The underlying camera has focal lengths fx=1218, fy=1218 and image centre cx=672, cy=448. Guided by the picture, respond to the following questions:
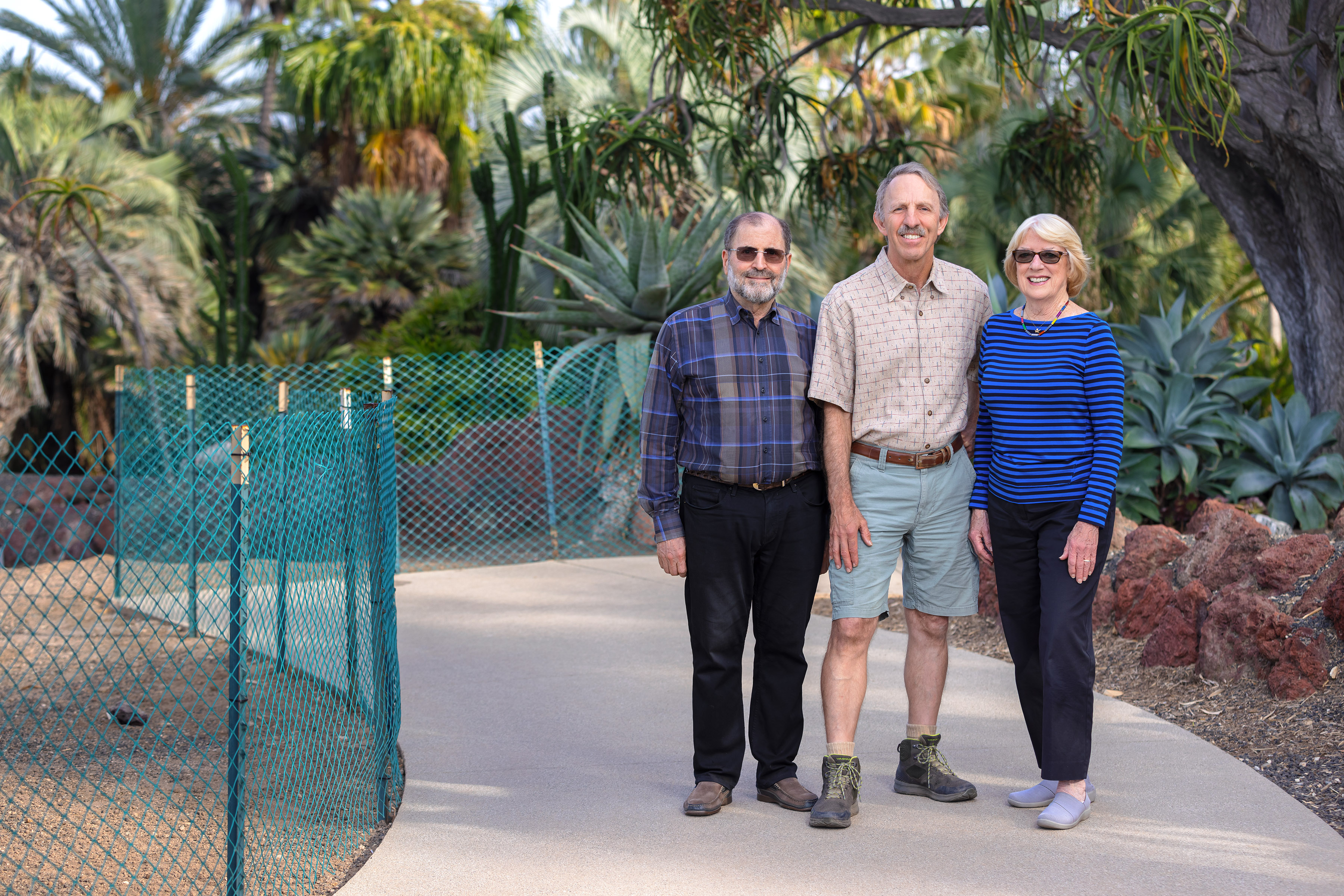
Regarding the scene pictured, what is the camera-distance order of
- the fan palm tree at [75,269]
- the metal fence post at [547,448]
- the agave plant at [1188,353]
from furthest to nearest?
1. the fan palm tree at [75,269]
2. the metal fence post at [547,448]
3. the agave plant at [1188,353]

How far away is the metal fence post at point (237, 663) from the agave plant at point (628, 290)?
6607 mm

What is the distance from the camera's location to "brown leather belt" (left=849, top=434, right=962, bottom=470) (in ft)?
12.4

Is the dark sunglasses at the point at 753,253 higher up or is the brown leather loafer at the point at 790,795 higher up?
the dark sunglasses at the point at 753,253

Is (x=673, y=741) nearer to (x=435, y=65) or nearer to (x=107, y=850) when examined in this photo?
(x=107, y=850)

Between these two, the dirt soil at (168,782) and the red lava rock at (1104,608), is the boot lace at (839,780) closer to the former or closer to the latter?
the dirt soil at (168,782)

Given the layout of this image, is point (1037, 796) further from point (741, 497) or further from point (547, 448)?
point (547, 448)

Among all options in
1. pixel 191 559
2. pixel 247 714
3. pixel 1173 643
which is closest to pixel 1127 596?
pixel 1173 643

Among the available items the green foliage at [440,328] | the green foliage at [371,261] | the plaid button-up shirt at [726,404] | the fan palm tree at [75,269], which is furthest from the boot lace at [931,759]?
the green foliage at [371,261]

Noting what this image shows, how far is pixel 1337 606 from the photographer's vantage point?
4836 mm

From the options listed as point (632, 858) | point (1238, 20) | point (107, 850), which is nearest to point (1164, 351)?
point (1238, 20)

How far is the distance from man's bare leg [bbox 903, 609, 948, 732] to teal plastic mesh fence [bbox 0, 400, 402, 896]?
163cm

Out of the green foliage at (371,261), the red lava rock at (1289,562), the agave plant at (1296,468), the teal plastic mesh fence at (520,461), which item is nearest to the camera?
the red lava rock at (1289,562)

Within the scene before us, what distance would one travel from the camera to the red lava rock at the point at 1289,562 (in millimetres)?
5352

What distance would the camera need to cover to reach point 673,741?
4.73 m
